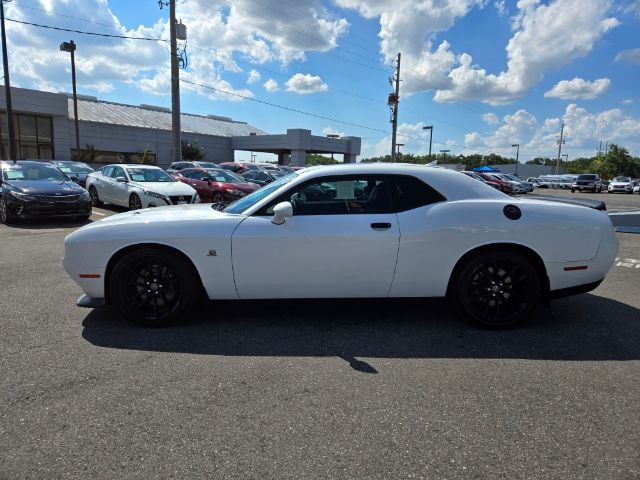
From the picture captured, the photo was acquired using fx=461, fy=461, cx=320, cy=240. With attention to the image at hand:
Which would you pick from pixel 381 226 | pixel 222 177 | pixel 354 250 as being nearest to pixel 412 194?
pixel 381 226

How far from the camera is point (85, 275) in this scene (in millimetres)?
4027

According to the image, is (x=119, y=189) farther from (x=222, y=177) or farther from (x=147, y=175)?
(x=222, y=177)

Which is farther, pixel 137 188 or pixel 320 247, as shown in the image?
pixel 137 188

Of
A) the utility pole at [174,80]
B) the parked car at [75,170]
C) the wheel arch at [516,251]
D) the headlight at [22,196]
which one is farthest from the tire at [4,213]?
the utility pole at [174,80]

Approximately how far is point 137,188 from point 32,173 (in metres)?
2.38

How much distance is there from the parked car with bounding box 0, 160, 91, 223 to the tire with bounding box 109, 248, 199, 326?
7630mm

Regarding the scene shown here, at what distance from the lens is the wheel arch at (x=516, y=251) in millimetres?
4035

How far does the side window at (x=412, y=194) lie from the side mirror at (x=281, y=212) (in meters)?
0.96

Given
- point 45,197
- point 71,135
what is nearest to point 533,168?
point 71,135

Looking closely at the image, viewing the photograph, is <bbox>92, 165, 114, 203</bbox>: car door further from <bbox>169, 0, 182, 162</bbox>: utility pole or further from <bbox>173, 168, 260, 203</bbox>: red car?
<bbox>169, 0, 182, 162</bbox>: utility pole

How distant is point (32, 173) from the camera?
36.7 feet

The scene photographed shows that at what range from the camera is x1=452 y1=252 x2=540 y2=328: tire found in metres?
4.05

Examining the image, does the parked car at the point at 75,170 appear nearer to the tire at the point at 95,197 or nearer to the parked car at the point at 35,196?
the tire at the point at 95,197

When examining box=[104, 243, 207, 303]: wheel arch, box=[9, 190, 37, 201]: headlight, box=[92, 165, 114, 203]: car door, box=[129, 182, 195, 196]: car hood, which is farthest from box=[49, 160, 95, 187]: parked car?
box=[104, 243, 207, 303]: wheel arch
